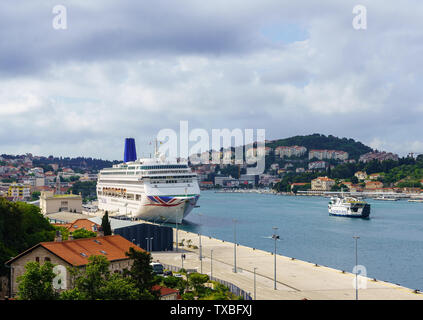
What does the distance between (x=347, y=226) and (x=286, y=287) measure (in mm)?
38678

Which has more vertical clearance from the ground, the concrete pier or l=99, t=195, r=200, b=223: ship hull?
l=99, t=195, r=200, b=223: ship hull

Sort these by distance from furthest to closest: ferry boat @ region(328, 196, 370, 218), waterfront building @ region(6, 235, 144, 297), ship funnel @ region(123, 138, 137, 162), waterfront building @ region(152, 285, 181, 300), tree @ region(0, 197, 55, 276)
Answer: ship funnel @ region(123, 138, 137, 162) < ferry boat @ region(328, 196, 370, 218) < tree @ region(0, 197, 55, 276) < waterfront building @ region(6, 235, 144, 297) < waterfront building @ region(152, 285, 181, 300)

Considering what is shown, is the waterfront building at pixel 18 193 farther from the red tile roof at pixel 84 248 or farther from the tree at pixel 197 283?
the tree at pixel 197 283

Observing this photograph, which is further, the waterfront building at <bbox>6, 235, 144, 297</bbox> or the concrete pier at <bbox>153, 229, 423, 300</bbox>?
the concrete pier at <bbox>153, 229, 423, 300</bbox>

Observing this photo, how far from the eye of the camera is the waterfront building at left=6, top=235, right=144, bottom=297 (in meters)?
19.1

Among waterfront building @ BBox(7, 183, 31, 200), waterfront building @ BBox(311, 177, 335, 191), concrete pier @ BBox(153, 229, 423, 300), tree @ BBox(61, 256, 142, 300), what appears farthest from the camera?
waterfront building @ BBox(311, 177, 335, 191)

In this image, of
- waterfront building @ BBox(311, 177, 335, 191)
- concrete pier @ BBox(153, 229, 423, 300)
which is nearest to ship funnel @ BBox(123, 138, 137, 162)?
concrete pier @ BBox(153, 229, 423, 300)

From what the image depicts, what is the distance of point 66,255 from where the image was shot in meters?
19.5

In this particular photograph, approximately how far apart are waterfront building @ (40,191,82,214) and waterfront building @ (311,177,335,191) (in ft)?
362

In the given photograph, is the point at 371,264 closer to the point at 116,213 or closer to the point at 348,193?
the point at 116,213

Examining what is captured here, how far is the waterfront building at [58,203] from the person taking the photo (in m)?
62.8

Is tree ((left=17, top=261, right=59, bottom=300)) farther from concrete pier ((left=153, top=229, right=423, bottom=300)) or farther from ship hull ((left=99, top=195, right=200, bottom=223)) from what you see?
ship hull ((left=99, top=195, right=200, bottom=223))

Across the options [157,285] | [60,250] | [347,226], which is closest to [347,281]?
[157,285]

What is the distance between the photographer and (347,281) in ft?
86.5
